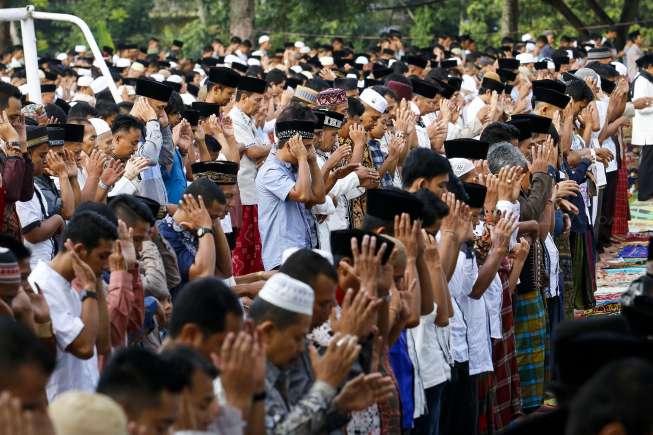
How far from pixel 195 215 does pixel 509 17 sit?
22701 millimetres

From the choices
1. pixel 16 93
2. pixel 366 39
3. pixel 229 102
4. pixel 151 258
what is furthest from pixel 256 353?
pixel 366 39

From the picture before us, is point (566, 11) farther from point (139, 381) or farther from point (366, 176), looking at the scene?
point (139, 381)

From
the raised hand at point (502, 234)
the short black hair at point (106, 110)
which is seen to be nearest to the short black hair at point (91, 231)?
the raised hand at point (502, 234)

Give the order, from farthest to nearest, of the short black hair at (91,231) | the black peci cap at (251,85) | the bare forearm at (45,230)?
the black peci cap at (251,85)
the bare forearm at (45,230)
the short black hair at (91,231)

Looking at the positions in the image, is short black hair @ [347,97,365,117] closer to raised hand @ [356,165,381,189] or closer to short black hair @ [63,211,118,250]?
raised hand @ [356,165,381,189]

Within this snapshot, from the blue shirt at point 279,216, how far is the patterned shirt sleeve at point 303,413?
13.7ft

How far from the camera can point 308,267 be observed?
18.3 ft

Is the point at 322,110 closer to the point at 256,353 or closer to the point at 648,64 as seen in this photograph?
the point at 256,353

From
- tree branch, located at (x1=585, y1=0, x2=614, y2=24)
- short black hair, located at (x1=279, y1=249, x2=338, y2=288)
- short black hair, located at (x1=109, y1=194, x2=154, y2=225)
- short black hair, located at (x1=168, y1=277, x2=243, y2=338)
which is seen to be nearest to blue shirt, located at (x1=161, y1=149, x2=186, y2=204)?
short black hair, located at (x1=109, y1=194, x2=154, y2=225)

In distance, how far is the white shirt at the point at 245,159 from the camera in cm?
1059

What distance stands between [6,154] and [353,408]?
3.29 metres

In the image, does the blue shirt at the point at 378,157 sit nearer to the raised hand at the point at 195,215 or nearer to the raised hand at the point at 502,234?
the raised hand at the point at 502,234

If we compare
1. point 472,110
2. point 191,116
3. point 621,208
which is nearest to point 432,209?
point 191,116

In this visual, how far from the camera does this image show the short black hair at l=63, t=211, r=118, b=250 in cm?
607
